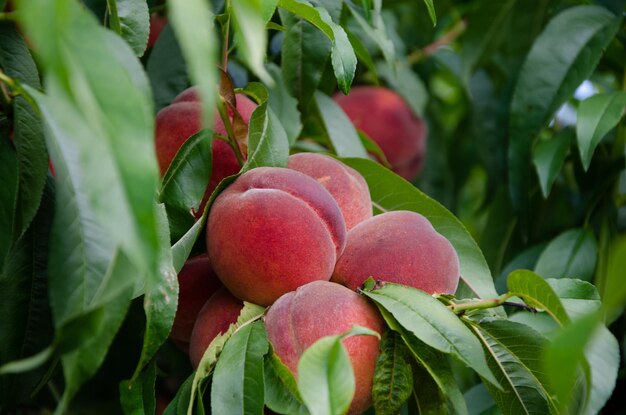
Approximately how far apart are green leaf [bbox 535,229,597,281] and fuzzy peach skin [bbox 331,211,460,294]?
1.28ft

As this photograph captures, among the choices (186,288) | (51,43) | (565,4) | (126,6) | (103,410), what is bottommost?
(103,410)

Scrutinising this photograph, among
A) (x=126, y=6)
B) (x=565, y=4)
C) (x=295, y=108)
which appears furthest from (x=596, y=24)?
(x=126, y=6)

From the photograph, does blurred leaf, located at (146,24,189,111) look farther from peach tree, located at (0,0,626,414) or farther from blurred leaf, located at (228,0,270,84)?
blurred leaf, located at (228,0,270,84)

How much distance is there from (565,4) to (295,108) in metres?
0.63

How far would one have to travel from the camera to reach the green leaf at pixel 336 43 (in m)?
0.73

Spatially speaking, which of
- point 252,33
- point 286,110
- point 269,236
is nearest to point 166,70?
point 286,110

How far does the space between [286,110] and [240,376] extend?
460mm

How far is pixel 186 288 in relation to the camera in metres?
0.80

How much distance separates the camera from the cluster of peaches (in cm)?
69

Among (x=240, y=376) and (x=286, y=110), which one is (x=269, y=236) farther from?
(x=286, y=110)

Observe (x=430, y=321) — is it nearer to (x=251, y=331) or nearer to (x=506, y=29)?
(x=251, y=331)

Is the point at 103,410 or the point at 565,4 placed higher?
the point at 565,4

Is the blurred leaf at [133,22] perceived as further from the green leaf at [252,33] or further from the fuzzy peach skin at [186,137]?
the green leaf at [252,33]

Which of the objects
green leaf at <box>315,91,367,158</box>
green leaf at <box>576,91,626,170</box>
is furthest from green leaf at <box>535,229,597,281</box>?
green leaf at <box>315,91,367,158</box>
